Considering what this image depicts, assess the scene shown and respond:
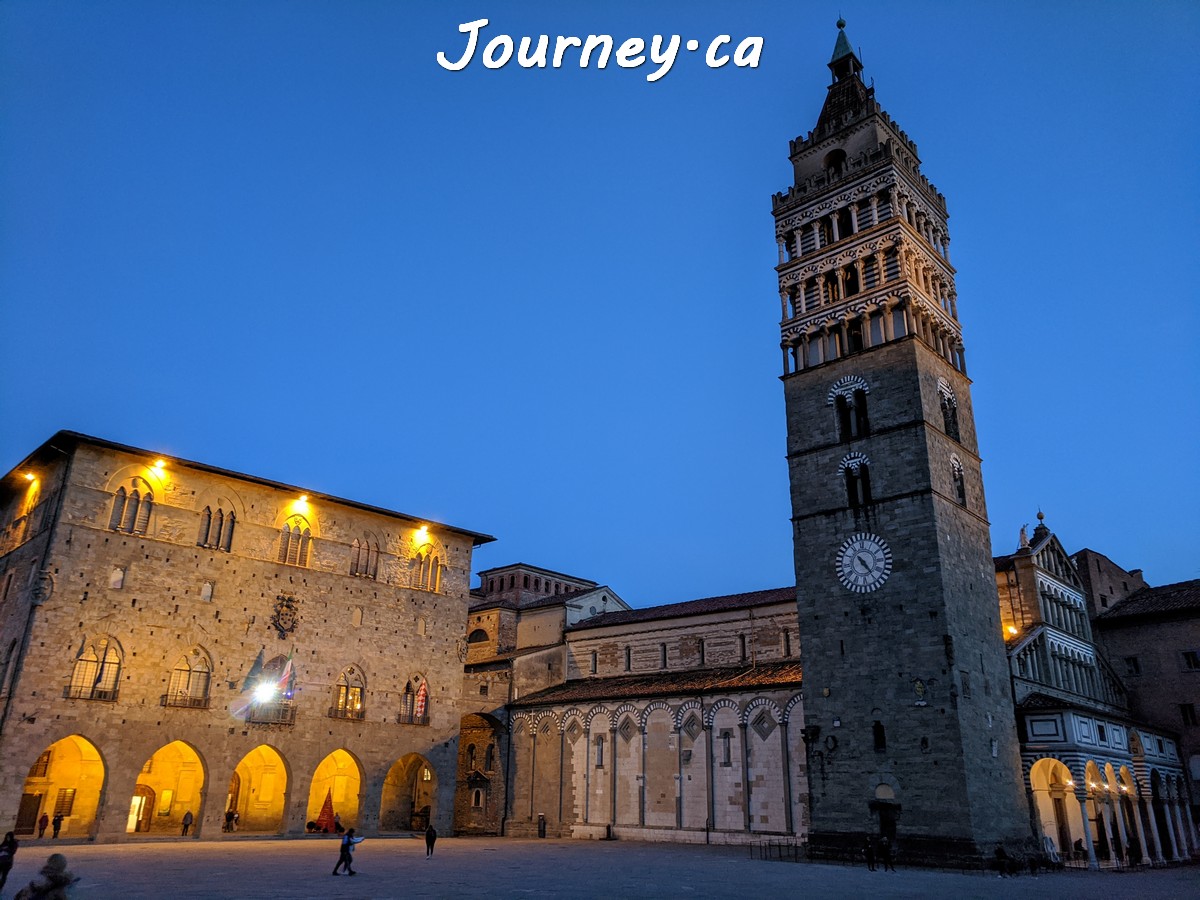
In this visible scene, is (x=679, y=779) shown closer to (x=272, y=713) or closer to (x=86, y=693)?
(x=272, y=713)

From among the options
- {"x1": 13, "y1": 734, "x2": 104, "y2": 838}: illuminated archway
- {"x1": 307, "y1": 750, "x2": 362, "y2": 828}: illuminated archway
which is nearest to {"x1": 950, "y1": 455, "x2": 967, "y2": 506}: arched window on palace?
{"x1": 307, "y1": 750, "x2": 362, "y2": 828}: illuminated archway

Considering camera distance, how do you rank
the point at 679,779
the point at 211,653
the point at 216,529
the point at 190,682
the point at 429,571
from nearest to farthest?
the point at 190,682 → the point at 211,653 → the point at 679,779 → the point at 216,529 → the point at 429,571

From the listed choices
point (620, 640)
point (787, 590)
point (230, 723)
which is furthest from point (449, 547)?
point (787, 590)

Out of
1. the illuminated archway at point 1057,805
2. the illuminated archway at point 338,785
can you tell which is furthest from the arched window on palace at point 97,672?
the illuminated archway at point 1057,805

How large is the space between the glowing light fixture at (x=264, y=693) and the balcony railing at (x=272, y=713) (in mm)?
191

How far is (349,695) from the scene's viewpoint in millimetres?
36906

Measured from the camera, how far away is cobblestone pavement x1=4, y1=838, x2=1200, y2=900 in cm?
1700

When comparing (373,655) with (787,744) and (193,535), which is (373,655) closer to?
(193,535)

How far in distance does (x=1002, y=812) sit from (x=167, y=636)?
29.4m

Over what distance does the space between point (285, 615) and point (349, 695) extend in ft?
15.0

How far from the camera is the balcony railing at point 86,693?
29.5 m

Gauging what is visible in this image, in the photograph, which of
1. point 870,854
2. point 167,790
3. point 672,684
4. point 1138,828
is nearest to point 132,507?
point 167,790

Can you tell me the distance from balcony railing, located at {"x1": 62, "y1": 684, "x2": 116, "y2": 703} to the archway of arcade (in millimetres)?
12863

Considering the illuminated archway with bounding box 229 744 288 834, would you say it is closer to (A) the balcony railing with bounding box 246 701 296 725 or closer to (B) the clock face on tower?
(A) the balcony railing with bounding box 246 701 296 725
